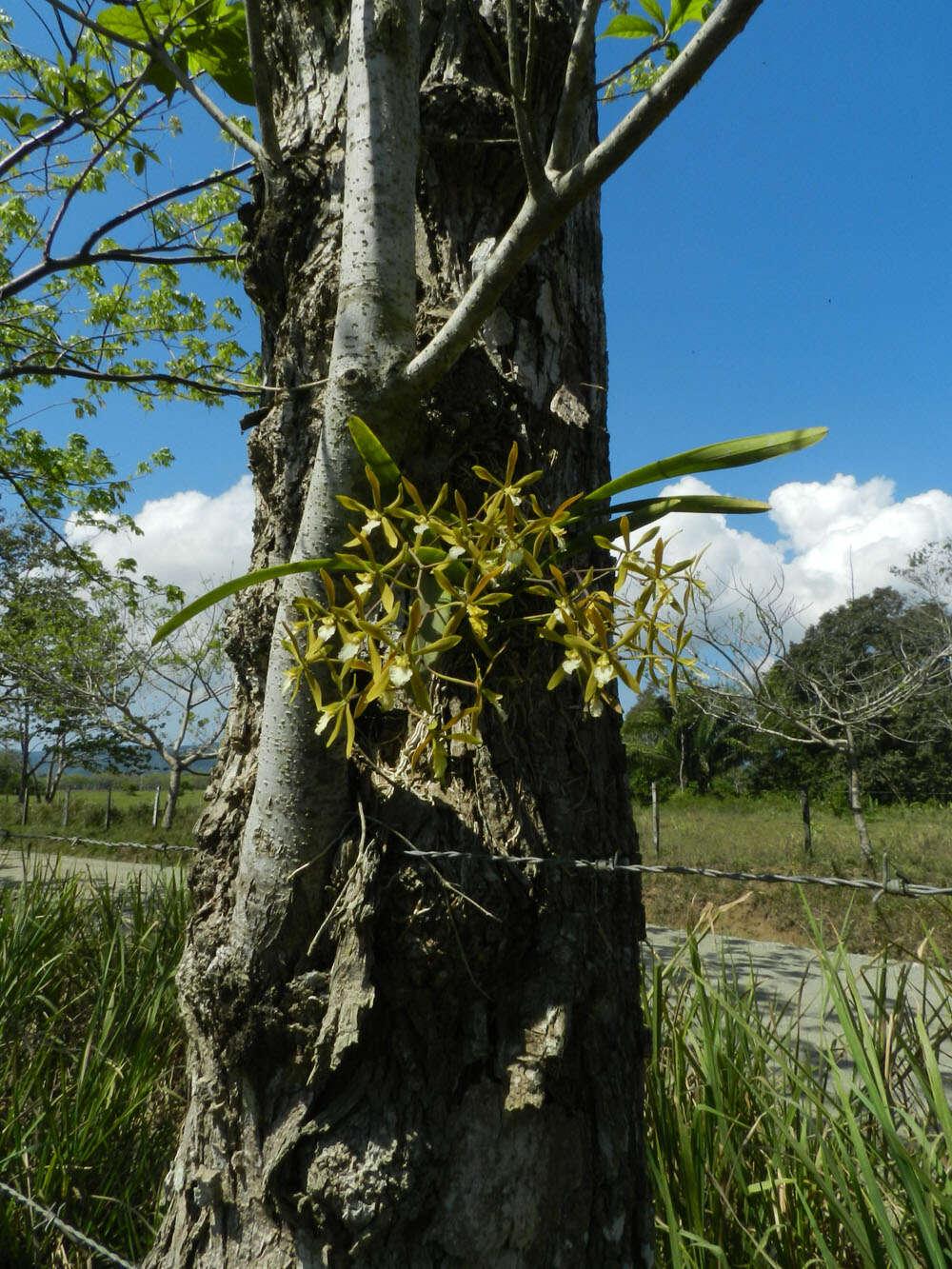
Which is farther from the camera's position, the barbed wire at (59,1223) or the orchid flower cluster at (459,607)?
the barbed wire at (59,1223)

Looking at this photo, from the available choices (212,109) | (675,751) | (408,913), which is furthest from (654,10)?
(675,751)

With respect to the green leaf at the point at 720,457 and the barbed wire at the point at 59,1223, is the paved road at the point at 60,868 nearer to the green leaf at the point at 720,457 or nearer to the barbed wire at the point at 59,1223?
the barbed wire at the point at 59,1223

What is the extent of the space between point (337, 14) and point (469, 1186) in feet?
6.61

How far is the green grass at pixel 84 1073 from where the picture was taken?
1.69 metres

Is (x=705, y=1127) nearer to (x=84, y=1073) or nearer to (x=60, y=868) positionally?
(x=84, y=1073)

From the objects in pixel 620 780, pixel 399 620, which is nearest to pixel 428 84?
pixel 399 620

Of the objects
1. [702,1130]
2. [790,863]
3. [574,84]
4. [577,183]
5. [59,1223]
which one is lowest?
[790,863]

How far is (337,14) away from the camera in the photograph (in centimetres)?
144

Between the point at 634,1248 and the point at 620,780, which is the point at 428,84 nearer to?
the point at 620,780

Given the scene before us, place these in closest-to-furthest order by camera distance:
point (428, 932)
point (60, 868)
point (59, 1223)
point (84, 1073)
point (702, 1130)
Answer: point (428, 932) < point (59, 1223) < point (702, 1130) < point (84, 1073) < point (60, 868)

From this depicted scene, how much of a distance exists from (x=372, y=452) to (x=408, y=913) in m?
0.64

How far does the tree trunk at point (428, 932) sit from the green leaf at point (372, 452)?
0.07m

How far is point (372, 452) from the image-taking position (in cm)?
97

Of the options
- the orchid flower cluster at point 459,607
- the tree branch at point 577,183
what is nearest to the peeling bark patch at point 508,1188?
the orchid flower cluster at point 459,607
